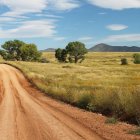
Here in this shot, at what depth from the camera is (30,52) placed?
14238 centimetres

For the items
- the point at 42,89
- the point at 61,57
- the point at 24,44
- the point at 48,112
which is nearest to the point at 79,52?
the point at 61,57

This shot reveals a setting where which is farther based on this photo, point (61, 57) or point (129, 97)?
point (61, 57)

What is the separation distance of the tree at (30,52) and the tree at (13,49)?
4552 mm

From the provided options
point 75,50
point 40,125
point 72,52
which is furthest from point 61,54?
point 40,125

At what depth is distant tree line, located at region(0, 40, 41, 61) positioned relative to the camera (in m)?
143

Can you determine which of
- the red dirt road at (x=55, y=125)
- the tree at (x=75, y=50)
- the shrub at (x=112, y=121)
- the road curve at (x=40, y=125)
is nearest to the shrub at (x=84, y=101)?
the red dirt road at (x=55, y=125)

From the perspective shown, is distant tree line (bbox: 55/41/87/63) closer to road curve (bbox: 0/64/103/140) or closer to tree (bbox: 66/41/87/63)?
tree (bbox: 66/41/87/63)

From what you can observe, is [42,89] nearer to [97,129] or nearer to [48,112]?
[48,112]

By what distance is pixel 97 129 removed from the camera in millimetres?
13227

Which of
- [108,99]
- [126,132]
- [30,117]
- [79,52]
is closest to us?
[126,132]

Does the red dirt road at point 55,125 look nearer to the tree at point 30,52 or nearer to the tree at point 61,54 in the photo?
the tree at point 30,52

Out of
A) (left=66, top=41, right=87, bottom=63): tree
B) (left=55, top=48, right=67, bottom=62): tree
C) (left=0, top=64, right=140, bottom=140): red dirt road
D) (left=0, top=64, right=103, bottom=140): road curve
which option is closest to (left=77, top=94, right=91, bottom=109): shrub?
(left=0, top=64, right=140, bottom=140): red dirt road

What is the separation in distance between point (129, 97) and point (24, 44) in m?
135

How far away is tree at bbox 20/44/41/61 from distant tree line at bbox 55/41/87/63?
9.59m
